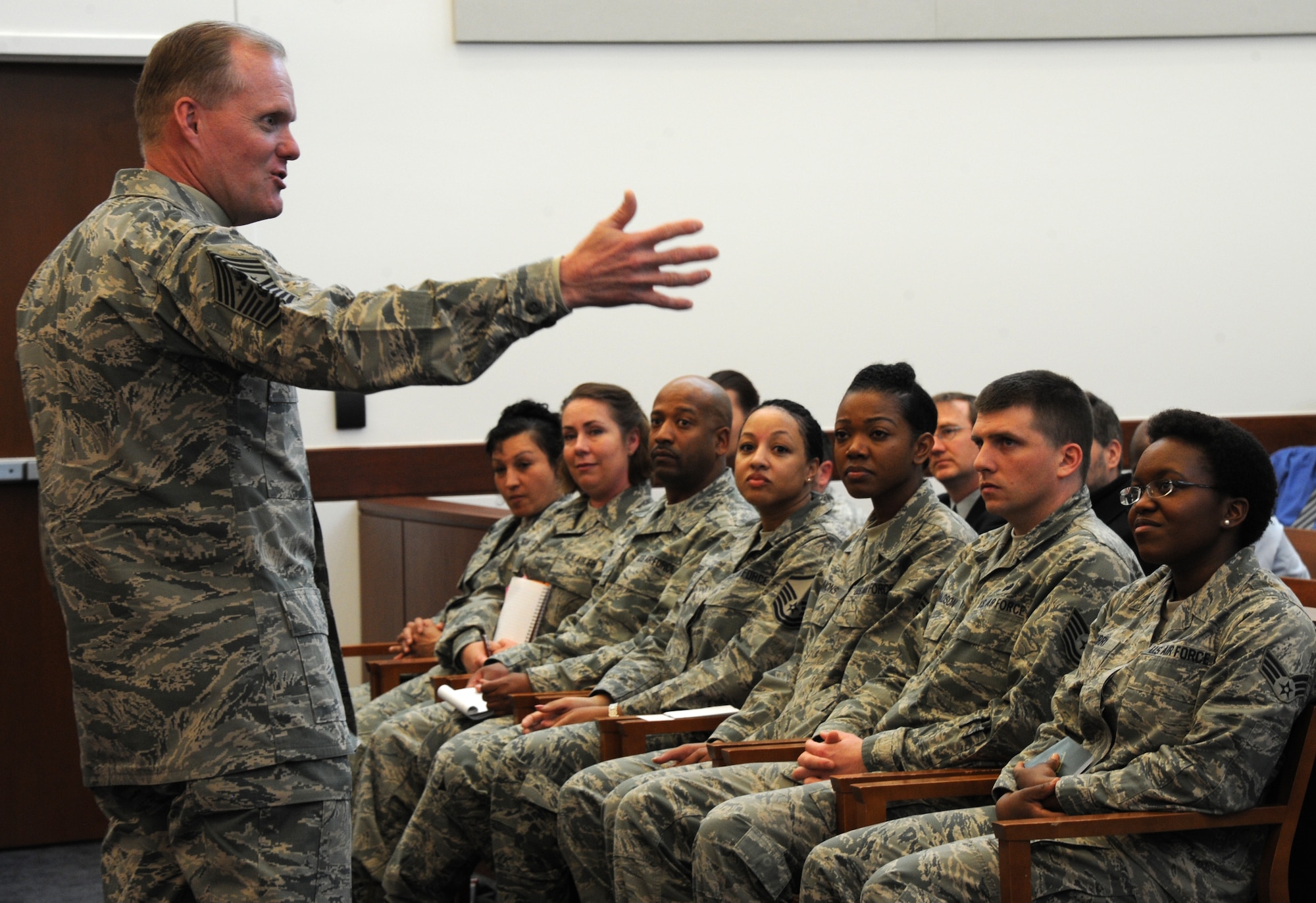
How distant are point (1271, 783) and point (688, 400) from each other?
5.54 ft

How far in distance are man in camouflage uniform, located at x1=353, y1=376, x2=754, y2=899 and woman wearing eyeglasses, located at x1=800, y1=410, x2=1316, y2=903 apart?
1249 millimetres

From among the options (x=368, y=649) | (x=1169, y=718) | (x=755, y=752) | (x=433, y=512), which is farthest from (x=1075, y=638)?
(x=433, y=512)

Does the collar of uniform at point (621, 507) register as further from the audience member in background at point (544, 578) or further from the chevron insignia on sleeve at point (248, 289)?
the chevron insignia on sleeve at point (248, 289)

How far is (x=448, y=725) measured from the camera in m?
3.36

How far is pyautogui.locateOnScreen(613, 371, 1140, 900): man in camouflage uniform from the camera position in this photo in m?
2.17

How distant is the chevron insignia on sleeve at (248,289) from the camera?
4.47 feet

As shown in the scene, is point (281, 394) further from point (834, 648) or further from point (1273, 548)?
point (1273, 548)

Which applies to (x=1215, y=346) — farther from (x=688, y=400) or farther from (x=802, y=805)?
(x=802, y=805)

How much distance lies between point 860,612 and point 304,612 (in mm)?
1329

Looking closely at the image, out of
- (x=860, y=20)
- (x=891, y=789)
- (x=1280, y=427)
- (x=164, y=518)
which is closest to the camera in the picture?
(x=164, y=518)

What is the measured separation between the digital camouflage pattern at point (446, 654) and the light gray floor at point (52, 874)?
0.86 meters

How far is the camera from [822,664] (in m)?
2.63

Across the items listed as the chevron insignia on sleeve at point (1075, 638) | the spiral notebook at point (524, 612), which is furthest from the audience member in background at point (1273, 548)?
the spiral notebook at point (524, 612)

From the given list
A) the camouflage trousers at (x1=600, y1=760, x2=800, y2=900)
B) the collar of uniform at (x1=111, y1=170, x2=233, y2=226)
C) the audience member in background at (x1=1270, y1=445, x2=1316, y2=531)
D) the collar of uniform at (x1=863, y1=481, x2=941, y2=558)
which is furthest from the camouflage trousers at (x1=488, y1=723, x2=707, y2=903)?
the audience member in background at (x1=1270, y1=445, x2=1316, y2=531)
